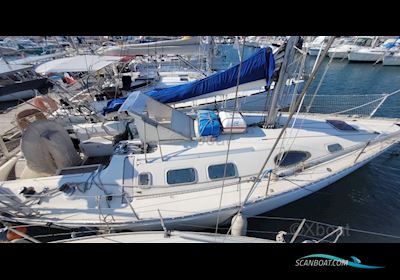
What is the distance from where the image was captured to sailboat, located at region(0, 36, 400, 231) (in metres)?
3.86

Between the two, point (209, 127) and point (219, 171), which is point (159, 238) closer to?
point (219, 171)

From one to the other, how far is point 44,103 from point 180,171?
6.27 metres

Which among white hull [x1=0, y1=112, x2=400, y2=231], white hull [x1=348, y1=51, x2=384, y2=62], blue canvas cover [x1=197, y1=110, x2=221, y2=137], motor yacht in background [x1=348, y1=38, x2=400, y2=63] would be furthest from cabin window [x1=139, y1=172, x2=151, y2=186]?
motor yacht in background [x1=348, y1=38, x2=400, y2=63]

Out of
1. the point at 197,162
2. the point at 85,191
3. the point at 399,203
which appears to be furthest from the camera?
the point at 399,203

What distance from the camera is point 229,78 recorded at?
4707mm

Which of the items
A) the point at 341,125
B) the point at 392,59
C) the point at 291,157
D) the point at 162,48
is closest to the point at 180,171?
the point at 291,157

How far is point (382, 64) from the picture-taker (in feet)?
69.7

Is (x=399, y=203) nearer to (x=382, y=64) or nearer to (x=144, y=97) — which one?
(x=144, y=97)

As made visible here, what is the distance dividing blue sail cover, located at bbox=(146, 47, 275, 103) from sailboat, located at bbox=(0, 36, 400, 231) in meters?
0.29

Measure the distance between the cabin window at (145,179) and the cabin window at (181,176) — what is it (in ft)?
1.33
